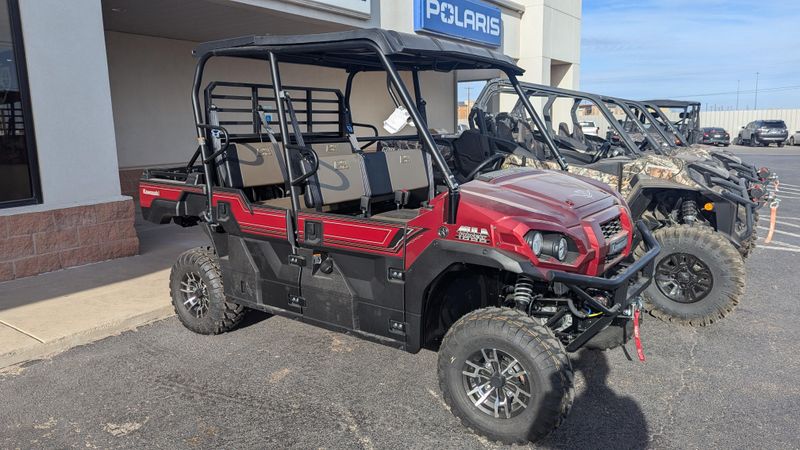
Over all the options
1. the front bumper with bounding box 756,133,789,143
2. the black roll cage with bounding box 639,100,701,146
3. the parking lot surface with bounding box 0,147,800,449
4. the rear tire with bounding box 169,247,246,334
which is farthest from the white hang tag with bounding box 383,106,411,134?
the front bumper with bounding box 756,133,789,143

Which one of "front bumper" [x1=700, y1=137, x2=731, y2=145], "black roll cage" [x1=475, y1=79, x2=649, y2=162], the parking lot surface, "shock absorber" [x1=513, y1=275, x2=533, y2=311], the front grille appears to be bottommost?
the parking lot surface

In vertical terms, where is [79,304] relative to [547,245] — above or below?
below

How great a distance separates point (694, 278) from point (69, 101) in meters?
6.41

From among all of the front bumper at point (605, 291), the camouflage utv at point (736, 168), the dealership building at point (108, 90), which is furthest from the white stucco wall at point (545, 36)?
the front bumper at point (605, 291)

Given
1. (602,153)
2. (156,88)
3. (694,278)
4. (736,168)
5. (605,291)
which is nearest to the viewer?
(605,291)

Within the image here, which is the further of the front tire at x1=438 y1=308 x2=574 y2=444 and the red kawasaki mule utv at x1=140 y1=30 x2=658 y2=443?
the red kawasaki mule utv at x1=140 y1=30 x2=658 y2=443

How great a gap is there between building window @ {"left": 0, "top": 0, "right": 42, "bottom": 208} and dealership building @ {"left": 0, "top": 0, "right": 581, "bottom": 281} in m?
0.01

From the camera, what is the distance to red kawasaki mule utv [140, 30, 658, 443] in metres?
3.15

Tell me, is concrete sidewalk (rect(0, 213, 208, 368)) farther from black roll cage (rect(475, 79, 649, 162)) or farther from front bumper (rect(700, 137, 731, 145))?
front bumper (rect(700, 137, 731, 145))

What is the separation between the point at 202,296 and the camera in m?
4.82

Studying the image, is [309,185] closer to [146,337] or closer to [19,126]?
[146,337]

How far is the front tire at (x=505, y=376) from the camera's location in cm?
300

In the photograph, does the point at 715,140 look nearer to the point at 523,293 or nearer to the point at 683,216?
→ the point at 683,216

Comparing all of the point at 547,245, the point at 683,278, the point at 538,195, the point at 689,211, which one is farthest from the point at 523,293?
the point at 689,211
